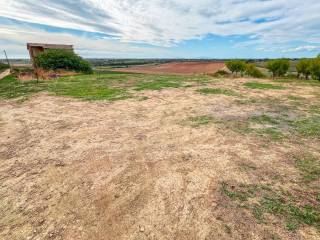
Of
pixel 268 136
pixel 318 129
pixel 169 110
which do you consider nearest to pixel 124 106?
pixel 169 110

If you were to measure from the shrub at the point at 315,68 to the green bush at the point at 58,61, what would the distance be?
27768 mm

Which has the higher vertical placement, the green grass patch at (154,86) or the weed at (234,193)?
the weed at (234,193)

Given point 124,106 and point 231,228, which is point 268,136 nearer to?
point 231,228

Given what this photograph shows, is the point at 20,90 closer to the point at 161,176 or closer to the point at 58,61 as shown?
the point at 161,176

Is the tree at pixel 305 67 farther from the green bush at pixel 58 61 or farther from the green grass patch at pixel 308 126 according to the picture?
the green bush at pixel 58 61

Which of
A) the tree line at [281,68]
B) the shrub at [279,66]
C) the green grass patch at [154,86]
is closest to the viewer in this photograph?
the green grass patch at [154,86]

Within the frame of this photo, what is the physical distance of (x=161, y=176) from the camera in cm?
355

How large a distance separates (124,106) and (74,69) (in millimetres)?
22892

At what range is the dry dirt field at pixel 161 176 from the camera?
2.55 metres

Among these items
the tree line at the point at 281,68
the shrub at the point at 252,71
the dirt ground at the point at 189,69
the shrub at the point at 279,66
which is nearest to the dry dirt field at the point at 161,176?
the tree line at the point at 281,68

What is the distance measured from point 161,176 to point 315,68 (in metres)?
24.0

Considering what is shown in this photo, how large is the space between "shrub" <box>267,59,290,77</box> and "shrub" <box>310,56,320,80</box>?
119 inches

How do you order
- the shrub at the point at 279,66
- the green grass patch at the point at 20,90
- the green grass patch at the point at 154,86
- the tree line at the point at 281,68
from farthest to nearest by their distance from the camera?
the shrub at the point at 279,66, the tree line at the point at 281,68, the green grass patch at the point at 154,86, the green grass patch at the point at 20,90

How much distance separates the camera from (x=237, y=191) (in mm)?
3129
